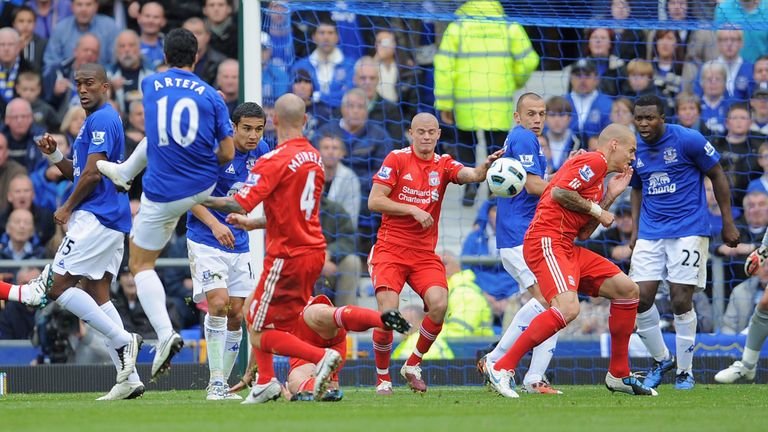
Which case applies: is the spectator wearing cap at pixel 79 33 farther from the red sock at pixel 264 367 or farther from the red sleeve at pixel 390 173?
the red sock at pixel 264 367

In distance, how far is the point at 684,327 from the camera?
1114 cm

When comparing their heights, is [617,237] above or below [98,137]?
below

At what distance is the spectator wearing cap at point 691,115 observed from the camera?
14438 mm

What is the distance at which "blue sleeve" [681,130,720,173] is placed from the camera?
432 inches

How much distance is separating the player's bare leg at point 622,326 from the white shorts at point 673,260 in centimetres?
128

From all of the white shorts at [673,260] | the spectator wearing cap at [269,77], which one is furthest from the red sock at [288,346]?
the spectator wearing cap at [269,77]

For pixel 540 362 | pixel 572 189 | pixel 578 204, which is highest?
pixel 572 189

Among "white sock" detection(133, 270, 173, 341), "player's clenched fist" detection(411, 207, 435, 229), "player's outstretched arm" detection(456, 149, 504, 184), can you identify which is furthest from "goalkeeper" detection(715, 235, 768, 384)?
"white sock" detection(133, 270, 173, 341)

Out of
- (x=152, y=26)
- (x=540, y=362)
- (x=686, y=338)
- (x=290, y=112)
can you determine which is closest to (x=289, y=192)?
(x=290, y=112)

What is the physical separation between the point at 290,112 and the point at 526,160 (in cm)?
275

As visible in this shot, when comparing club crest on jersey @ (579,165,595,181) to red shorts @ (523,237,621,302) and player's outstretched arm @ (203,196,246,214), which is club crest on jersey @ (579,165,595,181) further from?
player's outstretched arm @ (203,196,246,214)

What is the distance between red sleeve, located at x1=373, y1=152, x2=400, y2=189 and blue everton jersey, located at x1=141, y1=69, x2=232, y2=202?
5.93 ft

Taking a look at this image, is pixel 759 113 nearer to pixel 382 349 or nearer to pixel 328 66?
pixel 328 66

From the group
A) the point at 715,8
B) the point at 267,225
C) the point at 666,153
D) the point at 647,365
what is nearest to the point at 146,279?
the point at 267,225
